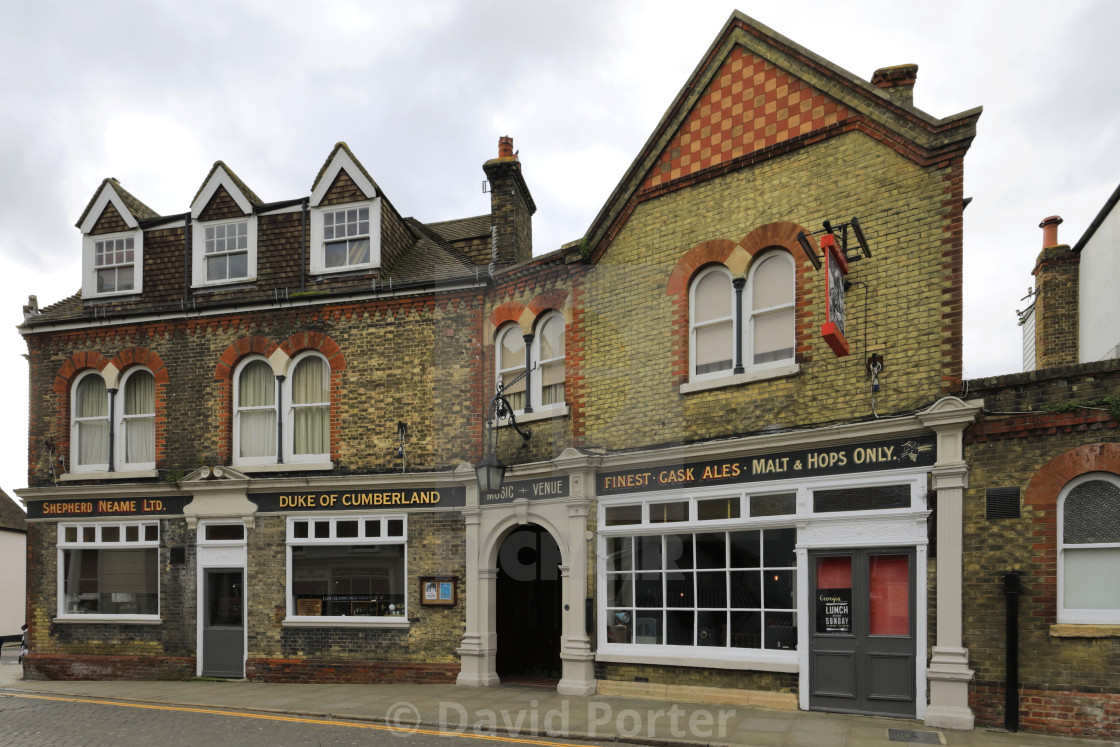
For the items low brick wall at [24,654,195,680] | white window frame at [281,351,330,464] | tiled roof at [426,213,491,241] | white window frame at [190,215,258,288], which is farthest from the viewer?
tiled roof at [426,213,491,241]

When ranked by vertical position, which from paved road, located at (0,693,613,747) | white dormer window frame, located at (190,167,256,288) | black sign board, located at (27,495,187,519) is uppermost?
white dormer window frame, located at (190,167,256,288)

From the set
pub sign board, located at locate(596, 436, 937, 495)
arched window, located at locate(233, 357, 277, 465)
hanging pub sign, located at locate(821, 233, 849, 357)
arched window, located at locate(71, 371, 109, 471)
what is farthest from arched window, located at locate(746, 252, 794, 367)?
arched window, located at locate(71, 371, 109, 471)

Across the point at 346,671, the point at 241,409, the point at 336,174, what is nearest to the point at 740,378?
the point at 346,671

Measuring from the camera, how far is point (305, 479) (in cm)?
1602

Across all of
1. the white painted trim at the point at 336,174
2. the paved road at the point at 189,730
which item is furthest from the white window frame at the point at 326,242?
the paved road at the point at 189,730

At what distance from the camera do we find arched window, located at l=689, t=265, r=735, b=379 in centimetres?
1261

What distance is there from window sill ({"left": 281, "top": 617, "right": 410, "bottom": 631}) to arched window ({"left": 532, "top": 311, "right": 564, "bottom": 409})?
4.65m

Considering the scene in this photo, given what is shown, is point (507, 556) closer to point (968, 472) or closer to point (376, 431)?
point (376, 431)

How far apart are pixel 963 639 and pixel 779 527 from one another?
263 cm

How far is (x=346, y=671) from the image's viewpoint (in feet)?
50.8

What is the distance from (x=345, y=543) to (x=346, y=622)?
142 centimetres

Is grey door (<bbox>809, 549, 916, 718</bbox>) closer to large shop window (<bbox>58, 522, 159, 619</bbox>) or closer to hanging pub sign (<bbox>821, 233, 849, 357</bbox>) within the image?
hanging pub sign (<bbox>821, 233, 849, 357</bbox>)

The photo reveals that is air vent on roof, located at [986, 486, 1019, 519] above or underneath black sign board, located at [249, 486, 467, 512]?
above

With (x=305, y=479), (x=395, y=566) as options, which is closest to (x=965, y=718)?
(x=395, y=566)
